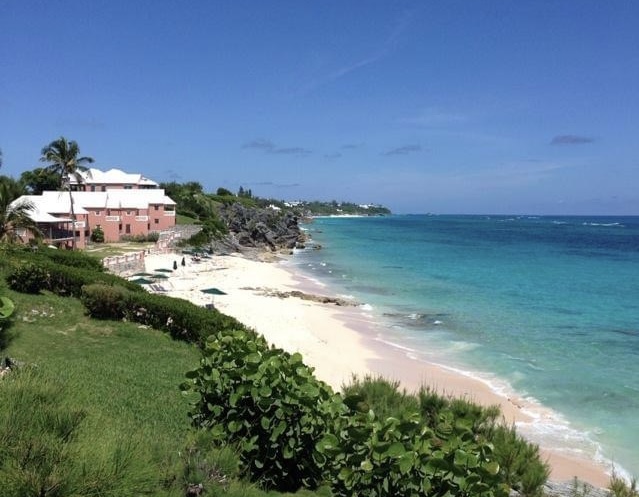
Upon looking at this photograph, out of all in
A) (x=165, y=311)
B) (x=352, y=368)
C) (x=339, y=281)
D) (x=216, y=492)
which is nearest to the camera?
(x=216, y=492)

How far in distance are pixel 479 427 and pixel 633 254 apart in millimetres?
84971

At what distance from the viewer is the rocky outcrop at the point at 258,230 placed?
76500mm

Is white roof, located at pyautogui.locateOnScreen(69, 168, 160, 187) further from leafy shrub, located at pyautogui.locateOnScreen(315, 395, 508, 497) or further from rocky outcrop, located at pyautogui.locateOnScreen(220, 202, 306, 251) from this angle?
leafy shrub, located at pyautogui.locateOnScreen(315, 395, 508, 497)

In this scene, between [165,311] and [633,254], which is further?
[633,254]

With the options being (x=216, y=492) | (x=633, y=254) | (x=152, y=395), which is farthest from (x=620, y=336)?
(x=633, y=254)

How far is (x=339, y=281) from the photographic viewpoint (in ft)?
151

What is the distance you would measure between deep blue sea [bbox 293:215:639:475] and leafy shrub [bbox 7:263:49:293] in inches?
605

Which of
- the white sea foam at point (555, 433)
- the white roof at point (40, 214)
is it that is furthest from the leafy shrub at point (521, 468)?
the white roof at point (40, 214)

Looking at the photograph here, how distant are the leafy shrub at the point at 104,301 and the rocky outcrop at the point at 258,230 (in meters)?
51.0

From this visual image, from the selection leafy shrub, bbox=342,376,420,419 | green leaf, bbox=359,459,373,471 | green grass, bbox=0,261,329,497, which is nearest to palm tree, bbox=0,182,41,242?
green grass, bbox=0,261,329,497

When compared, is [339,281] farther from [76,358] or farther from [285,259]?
[76,358]

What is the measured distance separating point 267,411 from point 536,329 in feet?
86.1

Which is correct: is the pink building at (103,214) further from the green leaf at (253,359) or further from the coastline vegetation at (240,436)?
the green leaf at (253,359)

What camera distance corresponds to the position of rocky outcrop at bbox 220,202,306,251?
76.5 m
